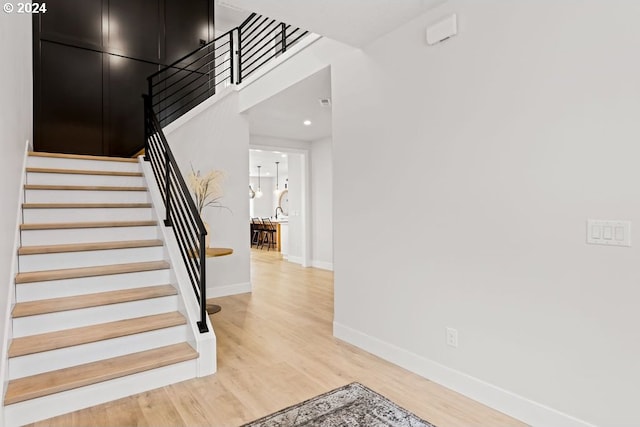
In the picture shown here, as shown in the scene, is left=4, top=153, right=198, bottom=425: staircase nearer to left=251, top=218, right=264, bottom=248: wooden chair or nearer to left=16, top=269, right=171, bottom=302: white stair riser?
left=16, top=269, right=171, bottom=302: white stair riser

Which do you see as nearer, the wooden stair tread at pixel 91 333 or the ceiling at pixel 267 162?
the wooden stair tread at pixel 91 333

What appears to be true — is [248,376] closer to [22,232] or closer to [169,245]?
[169,245]

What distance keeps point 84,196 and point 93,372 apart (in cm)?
202

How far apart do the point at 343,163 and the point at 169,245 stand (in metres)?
1.72

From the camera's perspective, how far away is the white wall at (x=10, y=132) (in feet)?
7.40

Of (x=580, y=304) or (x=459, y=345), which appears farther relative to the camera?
(x=459, y=345)

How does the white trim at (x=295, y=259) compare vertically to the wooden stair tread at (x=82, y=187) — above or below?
below

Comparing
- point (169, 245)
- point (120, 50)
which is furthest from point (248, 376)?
point (120, 50)

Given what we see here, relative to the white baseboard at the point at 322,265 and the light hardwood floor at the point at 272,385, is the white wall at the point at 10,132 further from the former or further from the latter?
the white baseboard at the point at 322,265

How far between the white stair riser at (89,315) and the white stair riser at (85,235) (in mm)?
846

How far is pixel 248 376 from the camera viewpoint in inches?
102

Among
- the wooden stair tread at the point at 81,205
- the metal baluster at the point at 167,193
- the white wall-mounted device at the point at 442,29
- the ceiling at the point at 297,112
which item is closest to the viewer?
the white wall-mounted device at the point at 442,29

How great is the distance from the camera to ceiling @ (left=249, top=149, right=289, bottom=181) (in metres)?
10.2

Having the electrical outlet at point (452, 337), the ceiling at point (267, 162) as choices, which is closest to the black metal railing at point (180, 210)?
the electrical outlet at point (452, 337)
